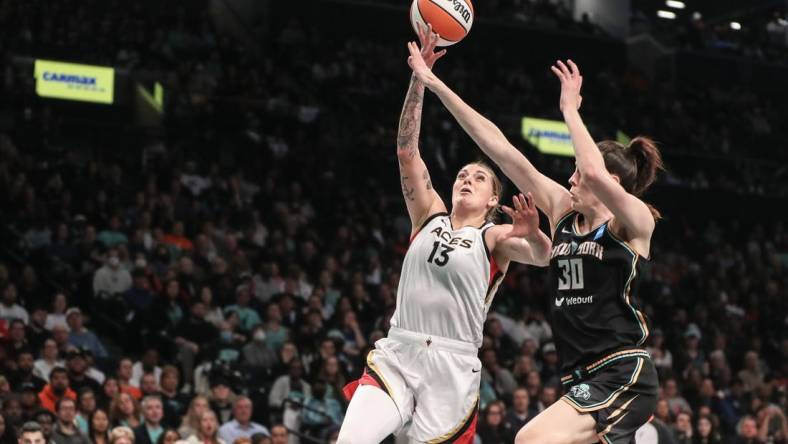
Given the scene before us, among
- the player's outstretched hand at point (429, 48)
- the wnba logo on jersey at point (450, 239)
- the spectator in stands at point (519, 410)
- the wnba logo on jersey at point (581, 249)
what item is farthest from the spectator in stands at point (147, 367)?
the wnba logo on jersey at point (581, 249)

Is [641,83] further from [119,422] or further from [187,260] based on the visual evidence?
[119,422]

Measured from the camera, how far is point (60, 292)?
15742 millimetres

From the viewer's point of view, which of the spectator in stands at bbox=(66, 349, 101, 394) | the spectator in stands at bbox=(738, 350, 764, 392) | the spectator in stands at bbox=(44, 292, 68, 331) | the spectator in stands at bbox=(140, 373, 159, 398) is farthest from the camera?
the spectator in stands at bbox=(738, 350, 764, 392)

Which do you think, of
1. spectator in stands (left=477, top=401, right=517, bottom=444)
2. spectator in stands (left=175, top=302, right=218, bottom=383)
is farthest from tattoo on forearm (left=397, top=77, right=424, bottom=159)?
spectator in stands (left=175, top=302, right=218, bottom=383)

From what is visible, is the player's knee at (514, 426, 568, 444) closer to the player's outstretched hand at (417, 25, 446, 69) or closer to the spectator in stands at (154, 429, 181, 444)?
the player's outstretched hand at (417, 25, 446, 69)

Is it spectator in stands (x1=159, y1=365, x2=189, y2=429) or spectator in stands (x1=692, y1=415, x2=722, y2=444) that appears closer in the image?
spectator in stands (x1=159, y1=365, x2=189, y2=429)

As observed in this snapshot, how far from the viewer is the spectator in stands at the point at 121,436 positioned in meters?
11.6

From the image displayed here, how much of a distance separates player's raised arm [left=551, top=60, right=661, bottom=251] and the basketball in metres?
1.49

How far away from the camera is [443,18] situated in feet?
25.9

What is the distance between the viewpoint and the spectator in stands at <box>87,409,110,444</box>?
39.5 feet

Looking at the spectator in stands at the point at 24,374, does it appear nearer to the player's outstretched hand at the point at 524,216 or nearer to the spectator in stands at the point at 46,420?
the spectator in stands at the point at 46,420

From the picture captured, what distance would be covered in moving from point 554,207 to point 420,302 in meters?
0.97

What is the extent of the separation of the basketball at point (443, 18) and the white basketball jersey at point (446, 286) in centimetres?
144

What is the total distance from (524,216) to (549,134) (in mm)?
19433
